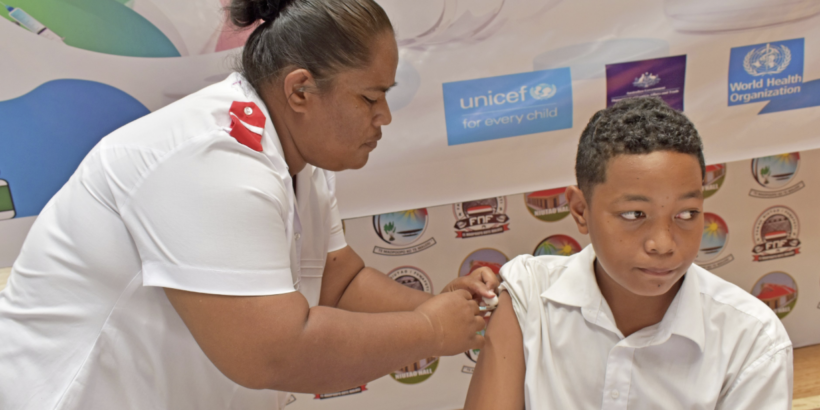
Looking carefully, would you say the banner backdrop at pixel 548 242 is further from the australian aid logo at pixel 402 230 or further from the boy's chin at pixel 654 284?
the boy's chin at pixel 654 284

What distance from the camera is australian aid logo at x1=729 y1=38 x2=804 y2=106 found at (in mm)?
1772

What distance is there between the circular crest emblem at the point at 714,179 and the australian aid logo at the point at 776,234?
0.74 feet

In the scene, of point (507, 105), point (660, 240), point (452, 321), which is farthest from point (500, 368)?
point (507, 105)

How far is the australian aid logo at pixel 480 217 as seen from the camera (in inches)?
76.4

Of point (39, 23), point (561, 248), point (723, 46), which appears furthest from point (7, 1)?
point (723, 46)

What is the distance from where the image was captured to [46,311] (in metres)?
0.93

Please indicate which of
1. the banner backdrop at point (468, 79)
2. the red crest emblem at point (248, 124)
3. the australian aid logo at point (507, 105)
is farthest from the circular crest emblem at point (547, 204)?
the red crest emblem at point (248, 124)

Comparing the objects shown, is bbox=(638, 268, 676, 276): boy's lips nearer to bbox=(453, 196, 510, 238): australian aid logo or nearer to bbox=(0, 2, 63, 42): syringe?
bbox=(453, 196, 510, 238): australian aid logo

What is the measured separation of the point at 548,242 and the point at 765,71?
0.91 meters

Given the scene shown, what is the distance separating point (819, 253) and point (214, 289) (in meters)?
2.33

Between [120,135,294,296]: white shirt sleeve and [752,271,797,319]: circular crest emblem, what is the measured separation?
205 cm

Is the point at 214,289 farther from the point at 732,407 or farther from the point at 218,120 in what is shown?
the point at 732,407

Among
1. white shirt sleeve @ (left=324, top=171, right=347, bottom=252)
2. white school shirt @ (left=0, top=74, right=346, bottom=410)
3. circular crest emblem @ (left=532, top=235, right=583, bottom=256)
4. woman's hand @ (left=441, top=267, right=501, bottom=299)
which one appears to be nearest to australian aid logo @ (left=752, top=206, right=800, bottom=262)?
circular crest emblem @ (left=532, top=235, right=583, bottom=256)

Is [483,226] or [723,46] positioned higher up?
[723,46]
